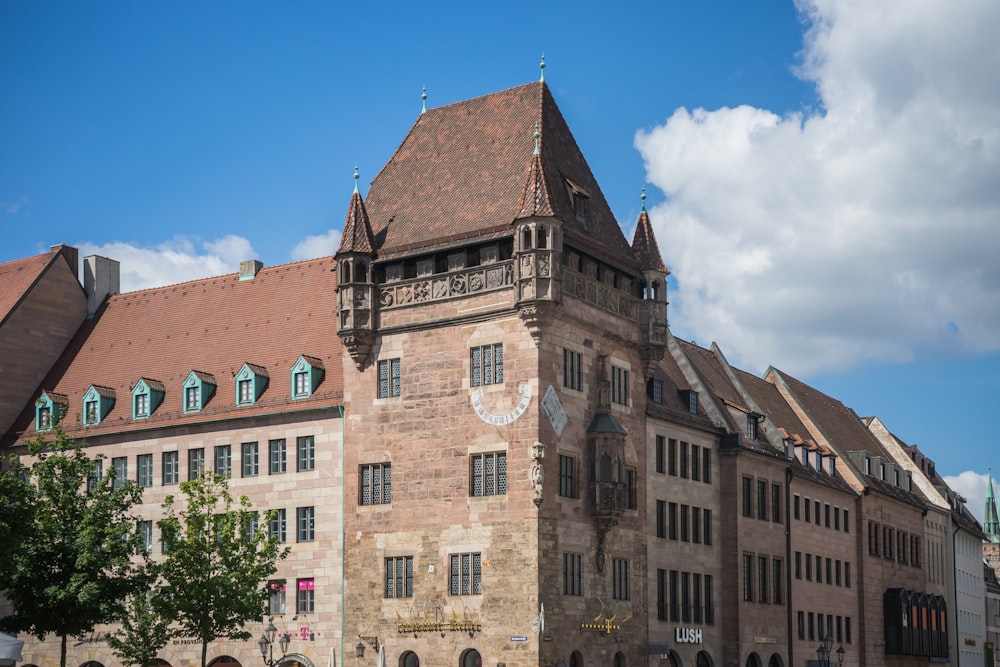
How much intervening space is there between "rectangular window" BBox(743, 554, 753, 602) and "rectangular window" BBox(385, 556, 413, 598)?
59.3ft

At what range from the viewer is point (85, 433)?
66.3 metres

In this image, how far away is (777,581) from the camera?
71.1 meters

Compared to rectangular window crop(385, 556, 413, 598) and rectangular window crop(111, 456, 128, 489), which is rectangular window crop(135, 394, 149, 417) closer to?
rectangular window crop(111, 456, 128, 489)

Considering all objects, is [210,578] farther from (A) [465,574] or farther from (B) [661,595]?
(B) [661,595]

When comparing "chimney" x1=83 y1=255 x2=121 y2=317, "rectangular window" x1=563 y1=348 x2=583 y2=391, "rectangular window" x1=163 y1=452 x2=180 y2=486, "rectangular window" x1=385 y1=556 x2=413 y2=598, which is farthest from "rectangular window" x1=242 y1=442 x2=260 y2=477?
"chimney" x1=83 y1=255 x2=121 y2=317

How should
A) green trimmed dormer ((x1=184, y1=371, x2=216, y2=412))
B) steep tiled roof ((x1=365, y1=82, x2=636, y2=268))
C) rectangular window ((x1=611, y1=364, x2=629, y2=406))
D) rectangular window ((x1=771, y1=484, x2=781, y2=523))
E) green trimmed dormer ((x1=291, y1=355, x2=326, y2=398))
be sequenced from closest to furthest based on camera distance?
1. steep tiled roof ((x1=365, y1=82, x2=636, y2=268))
2. rectangular window ((x1=611, y1=364, x2=629, y2=406))
3. green trimmed dormer ((x1=291, y1=355, x2=326, y2=398))
4. green trimmed dormer ((x1=184, y1=371, x2=216, y2=412))
5. rectangular window ((x1=771, y1=484, x2=781, y2=523))

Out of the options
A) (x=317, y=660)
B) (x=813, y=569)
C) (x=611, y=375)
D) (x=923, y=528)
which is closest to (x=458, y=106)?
(x=611, y=375)

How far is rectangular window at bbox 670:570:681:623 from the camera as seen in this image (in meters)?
62.9

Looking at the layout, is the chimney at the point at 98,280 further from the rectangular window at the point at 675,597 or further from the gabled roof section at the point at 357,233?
the rectangular window at the point at 675,597

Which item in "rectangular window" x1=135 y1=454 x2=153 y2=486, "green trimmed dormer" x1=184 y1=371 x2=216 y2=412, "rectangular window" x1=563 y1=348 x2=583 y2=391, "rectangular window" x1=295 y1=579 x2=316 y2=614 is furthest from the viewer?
"rectangular window" x1=135 y1=454 x2=153 y2=486

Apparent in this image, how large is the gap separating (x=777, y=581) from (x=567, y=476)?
19633 mm

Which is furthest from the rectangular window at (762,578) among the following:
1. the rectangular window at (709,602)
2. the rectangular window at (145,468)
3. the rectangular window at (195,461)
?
the rectangular window at (145,468)

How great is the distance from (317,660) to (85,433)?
1591 centimetres

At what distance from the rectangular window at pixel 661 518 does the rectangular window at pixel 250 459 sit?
53.1 ft
